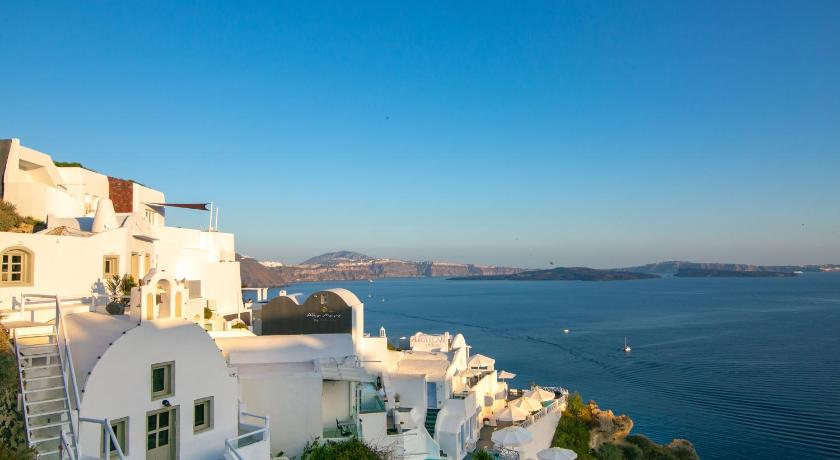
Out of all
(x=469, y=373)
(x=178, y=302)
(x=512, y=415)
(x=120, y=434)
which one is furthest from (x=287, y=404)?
(x=469, y=373)

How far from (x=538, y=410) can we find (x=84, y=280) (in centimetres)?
2270

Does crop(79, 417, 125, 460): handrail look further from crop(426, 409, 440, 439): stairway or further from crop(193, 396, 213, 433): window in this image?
crop(426, 409, 440, 439): stairway

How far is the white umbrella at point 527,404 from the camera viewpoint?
95.3ft

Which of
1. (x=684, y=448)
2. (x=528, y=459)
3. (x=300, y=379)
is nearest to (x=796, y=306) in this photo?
(x=684, y=448)

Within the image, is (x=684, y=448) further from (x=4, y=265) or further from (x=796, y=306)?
(x=796, y=306)

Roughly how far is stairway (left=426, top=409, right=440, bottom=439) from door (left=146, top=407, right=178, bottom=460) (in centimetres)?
1315

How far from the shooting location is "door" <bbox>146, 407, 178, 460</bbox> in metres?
10.7

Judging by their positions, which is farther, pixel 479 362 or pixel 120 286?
pixel 479 362

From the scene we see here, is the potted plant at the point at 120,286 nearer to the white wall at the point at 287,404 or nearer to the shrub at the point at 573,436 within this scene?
the white wall at the point at 287,404

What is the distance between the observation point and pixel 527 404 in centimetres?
2947

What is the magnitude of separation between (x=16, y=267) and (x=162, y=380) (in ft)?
19.0

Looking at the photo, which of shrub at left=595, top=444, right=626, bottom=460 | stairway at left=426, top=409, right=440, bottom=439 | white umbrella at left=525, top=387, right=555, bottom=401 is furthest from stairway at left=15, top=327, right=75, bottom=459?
shrub at left=595, top=444, right=626, bottom=460

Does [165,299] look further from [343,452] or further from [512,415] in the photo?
[512,415]

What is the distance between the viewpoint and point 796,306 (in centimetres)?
12638
